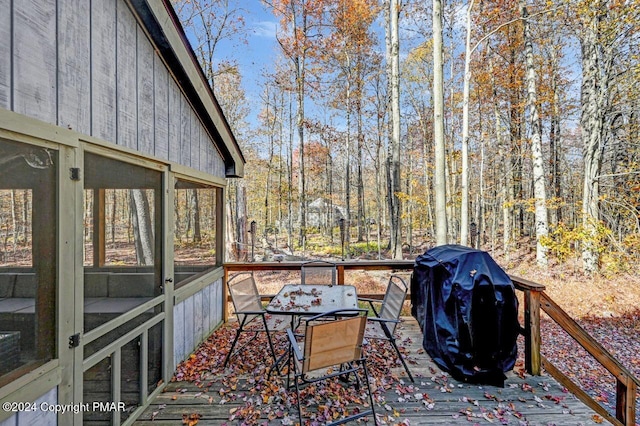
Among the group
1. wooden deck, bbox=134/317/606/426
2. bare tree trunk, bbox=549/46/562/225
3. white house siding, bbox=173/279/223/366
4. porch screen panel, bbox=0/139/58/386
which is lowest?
wooden deck, bbox=134/317/606/426

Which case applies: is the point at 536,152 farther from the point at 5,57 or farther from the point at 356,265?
the point at 5,57

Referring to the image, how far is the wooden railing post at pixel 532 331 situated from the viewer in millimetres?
3127

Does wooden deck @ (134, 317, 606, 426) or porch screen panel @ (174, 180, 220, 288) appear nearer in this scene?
wooden deck @ (134, 317, 606, 426)

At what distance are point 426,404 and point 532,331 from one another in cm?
138

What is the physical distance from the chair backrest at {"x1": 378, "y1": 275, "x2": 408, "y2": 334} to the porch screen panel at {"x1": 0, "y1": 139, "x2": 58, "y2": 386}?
2.72m

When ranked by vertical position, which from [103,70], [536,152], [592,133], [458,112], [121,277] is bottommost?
[121,277]

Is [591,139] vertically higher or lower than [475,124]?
lower

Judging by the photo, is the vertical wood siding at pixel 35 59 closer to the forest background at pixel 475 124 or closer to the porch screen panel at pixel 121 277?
the porch screen panel at pixel 121 277

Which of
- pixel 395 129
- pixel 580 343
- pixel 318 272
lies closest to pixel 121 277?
pixel 318 272

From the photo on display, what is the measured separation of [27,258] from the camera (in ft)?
5.59

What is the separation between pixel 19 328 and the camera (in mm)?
1619

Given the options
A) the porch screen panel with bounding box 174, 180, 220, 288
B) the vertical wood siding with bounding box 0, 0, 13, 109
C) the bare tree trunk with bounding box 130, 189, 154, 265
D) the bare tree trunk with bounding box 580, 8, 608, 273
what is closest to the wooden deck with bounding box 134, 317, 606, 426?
the porch screen panel with bounding box 174, 180, 220, 288

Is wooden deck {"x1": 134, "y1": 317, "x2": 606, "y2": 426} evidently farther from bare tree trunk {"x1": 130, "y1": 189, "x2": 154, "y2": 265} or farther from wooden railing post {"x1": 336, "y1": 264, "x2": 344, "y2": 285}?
wooden railing post {"x1": 336, "y1": 264, "x2": 344, "y2": 285}

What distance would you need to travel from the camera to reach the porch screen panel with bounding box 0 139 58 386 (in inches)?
61.3
